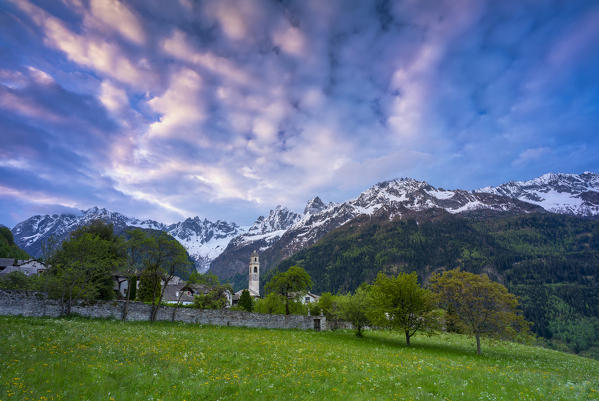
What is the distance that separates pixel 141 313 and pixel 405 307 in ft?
109

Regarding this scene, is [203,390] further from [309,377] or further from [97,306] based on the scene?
[97,306]

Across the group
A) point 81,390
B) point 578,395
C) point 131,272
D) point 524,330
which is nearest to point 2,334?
point 81,390

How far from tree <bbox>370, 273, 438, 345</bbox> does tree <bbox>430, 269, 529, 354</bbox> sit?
2585 mm

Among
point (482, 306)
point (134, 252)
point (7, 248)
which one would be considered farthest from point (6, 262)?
point (482, 306)

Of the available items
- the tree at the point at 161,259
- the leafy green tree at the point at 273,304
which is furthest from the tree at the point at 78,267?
the leafy green tree at the point at 273,304

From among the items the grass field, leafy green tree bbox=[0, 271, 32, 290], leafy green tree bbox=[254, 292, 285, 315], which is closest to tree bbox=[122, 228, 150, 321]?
the grass field

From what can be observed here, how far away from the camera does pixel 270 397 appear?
1171 cm

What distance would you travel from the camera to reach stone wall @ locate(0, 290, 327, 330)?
100.0 feet

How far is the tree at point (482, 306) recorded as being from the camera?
102 feet

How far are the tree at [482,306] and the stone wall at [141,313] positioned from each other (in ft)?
76.3

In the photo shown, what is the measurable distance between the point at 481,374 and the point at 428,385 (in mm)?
5954

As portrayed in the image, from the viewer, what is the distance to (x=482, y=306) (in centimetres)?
3194

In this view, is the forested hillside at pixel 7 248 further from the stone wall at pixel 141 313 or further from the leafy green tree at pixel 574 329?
the leafy green tree at pixel 574 329

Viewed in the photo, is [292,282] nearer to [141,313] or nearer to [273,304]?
[273,304]
